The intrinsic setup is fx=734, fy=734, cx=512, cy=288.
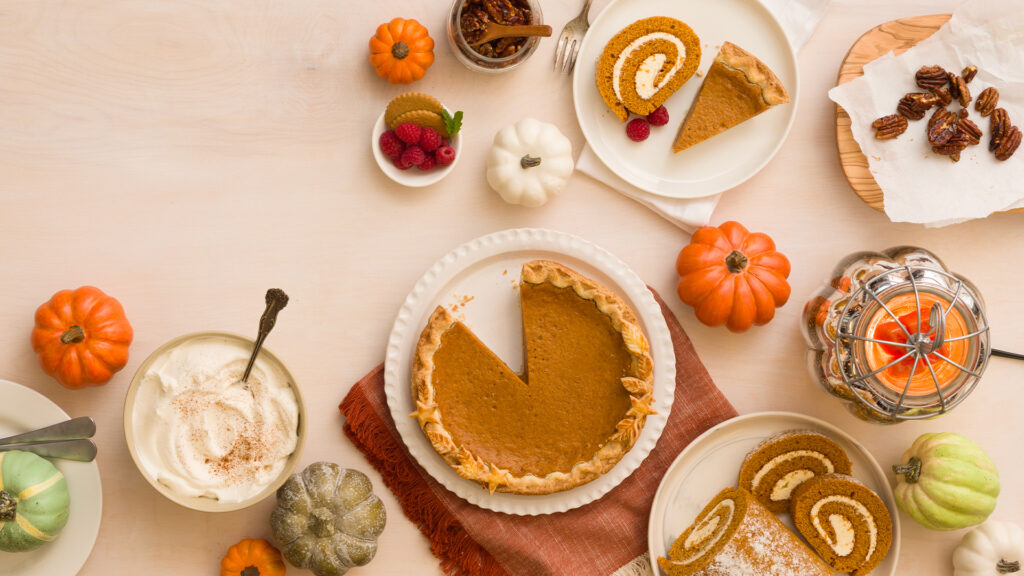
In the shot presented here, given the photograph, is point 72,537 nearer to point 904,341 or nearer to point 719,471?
point 719,471

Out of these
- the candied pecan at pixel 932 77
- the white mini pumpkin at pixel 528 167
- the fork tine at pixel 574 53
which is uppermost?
the candied pecan at pixel 932 77

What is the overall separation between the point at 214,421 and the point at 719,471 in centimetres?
193

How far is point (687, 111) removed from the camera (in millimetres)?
3021

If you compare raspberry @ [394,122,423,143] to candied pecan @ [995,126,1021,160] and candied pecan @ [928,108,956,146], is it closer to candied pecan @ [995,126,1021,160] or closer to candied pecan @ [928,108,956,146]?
candied pecan @ [928,108,956,146]

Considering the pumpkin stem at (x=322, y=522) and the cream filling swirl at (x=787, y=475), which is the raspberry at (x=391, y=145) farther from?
the cream filling swirl at (x=787, y=475)

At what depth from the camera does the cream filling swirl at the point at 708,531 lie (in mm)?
2797

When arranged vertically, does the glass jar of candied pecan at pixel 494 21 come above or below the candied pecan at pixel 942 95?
below

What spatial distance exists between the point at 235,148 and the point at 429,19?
3.11 ft

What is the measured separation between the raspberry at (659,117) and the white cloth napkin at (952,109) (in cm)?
65

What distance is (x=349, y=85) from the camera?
9.80 ft

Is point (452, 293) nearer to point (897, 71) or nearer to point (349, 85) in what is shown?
point (349, 85)

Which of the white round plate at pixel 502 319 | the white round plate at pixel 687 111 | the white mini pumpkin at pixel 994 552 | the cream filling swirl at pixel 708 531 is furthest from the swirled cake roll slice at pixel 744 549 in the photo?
the white round plate at pixel 687 111

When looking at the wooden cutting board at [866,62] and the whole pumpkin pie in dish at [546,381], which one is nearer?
the whole pumpkin pie in dish at [546,381]

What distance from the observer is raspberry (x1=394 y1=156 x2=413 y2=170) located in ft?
9.29
